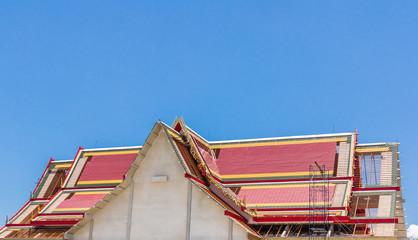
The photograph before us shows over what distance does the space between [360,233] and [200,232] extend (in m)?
13.3

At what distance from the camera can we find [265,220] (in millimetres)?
50969

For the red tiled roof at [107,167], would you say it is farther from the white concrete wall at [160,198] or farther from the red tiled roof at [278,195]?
the red tiled roof at [278,195]

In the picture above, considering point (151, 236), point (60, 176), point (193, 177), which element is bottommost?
point (151, 236)

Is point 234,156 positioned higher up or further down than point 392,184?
higher up

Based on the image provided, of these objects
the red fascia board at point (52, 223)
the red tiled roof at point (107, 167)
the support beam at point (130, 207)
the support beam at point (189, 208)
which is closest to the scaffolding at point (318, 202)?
the support beam at point (189, 208)

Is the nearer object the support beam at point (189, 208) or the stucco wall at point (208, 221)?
the stucco wall at point (208, 221)

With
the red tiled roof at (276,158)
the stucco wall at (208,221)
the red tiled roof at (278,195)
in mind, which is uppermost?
the red tiled roof at (276,158)

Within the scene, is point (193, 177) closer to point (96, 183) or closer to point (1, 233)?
point (96, 183)

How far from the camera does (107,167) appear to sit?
67.4m

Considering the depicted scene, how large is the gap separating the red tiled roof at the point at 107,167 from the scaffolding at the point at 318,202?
2194cm

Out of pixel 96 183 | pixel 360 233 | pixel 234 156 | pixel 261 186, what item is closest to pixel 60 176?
pixel 96 183

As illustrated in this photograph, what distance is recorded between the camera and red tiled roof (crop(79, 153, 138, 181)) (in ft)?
216

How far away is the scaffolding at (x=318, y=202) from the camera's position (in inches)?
1891

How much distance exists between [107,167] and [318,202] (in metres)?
26.8
